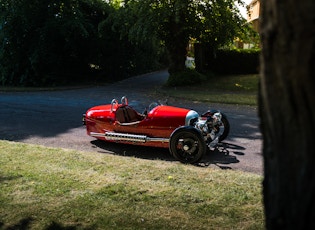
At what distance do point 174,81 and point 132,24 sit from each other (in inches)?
145

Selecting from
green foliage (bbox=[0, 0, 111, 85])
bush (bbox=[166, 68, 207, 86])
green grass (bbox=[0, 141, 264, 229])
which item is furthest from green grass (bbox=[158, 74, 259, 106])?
green grass (bbox=[0, 141, 264, 229])

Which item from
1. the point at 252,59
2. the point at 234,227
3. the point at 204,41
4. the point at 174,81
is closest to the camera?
the point at 234,227

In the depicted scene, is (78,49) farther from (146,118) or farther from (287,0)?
(287,0)

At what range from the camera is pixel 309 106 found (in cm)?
130

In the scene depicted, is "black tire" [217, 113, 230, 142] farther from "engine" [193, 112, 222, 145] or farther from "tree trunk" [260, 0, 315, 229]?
"tree trunk" [260, 0, 315, 229]

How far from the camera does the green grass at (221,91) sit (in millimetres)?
14266

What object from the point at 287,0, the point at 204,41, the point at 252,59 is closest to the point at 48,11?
the point at 204,41

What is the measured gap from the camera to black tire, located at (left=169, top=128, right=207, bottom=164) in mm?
6316

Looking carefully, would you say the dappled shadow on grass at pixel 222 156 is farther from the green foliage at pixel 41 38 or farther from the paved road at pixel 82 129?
the green foliage at pixel 41 38

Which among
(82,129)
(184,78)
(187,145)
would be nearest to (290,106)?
(187,145)

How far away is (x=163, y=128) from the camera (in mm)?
6977

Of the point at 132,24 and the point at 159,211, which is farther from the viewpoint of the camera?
the point at 132,24

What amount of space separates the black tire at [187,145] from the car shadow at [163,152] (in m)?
0.18

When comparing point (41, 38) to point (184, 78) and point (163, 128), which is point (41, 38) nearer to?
point (184, 78)
